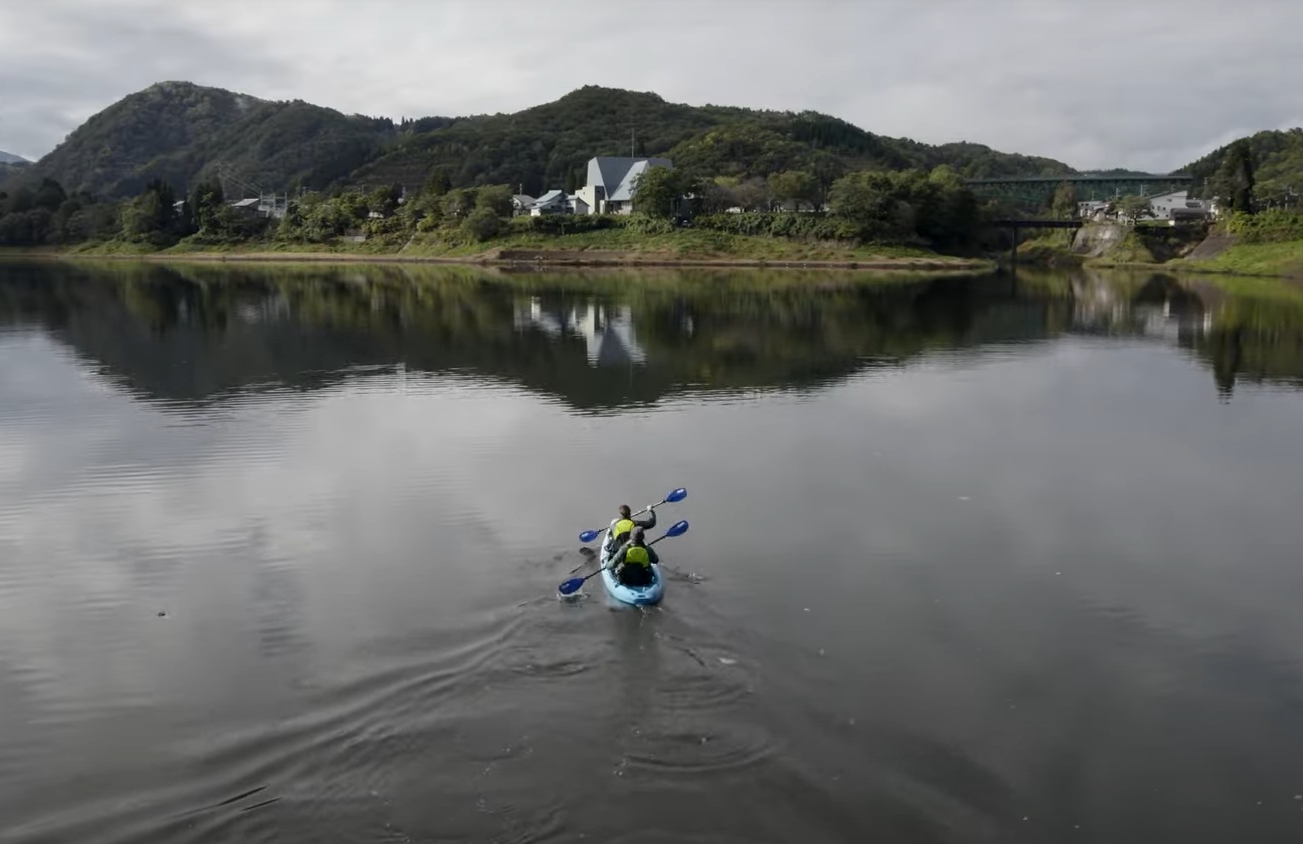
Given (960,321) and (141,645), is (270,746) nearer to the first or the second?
(141,645)

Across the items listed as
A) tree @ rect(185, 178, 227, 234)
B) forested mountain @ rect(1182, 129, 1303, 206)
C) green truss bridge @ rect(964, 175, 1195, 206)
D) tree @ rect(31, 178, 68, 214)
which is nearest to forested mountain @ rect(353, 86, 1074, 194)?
green truss bridge @ rect(964, 175, 1195, 206)

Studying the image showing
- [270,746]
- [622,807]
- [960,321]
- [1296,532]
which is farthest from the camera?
[960,321]

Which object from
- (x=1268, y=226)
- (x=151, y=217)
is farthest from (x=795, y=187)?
(x=151, y=217)

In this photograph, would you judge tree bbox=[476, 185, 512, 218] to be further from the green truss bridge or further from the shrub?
the shrub

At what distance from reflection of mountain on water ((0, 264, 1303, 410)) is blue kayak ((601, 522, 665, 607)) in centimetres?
1271

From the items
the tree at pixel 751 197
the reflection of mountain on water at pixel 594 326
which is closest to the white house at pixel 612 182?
the tree at pixel 751 197

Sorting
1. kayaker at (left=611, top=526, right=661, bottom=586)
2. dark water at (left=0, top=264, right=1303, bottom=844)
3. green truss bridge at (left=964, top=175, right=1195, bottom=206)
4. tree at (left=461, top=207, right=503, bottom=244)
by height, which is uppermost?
green truss bridge at (left=964, top=175, right=1195, bottom=206)

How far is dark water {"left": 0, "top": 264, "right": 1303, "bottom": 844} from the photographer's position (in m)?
9.30

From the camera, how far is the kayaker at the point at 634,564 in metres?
13.5

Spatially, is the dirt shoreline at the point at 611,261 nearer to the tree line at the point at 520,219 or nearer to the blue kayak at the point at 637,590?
the tree line at the point at 520,219

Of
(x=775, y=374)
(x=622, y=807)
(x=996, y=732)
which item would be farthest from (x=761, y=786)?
(x=775, y=374)

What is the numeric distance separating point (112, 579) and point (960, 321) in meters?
40.8

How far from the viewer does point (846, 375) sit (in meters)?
31.7

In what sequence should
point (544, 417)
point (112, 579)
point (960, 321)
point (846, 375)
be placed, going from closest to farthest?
point (112, 579), point (544, 417), point (846, 375), point (960, 321)
